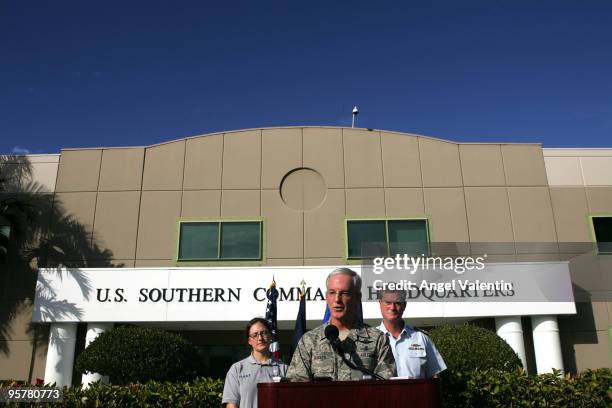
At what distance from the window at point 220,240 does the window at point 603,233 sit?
9.85 metres

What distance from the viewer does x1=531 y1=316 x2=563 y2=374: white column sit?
14.1 metres

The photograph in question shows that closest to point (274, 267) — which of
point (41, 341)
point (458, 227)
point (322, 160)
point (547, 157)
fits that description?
point (322, 160)

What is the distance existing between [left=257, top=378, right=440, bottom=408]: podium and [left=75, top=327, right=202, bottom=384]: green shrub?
9.89 metres

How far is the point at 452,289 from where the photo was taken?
567 inches

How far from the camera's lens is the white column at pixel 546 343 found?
1406cm

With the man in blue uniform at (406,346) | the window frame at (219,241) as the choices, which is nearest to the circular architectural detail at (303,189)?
the window frame at (219,241)

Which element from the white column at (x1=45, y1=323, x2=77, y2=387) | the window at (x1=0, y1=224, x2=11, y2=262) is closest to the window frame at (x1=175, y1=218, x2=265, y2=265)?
the white column at (x1=45, y1=323, x2=77, y2=387)

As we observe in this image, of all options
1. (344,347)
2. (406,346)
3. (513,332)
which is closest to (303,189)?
(513,332)

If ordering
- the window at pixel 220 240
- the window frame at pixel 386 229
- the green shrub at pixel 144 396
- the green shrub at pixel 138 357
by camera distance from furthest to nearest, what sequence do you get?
1. the window at pixel 220 240
2. the window frame at pixel 386 229
3. the green shrub at pixel 138 357
4. the green shrub at pixel 144 396

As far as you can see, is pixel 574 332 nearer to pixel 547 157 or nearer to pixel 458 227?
pixel 458 227

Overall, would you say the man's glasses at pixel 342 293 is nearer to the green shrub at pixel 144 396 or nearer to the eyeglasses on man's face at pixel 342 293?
the eyeglasses on man's face at pixel 342 293

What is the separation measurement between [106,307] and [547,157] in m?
13.5

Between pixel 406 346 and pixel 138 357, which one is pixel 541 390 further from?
pixel 138 357

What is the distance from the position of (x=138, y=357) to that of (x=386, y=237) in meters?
7.42
